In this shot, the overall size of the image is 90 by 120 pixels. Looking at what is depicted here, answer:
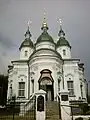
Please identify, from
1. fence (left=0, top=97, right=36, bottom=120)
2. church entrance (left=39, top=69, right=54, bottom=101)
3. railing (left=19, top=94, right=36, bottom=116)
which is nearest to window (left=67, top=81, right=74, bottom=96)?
church entrance (left=39, top=69, right=54, bottom=101)

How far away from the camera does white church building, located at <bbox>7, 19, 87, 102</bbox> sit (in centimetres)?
2791

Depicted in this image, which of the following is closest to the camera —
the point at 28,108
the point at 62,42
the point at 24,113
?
the point at 24,113

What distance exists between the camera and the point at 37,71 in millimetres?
28359

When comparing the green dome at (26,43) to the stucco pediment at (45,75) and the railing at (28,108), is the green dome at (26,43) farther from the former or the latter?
the railing at (28,108)

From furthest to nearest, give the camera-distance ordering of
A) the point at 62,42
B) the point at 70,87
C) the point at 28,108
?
the point at 62,42
the point at 70,87
the point at 28,108

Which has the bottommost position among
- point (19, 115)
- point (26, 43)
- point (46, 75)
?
point (19, 115)

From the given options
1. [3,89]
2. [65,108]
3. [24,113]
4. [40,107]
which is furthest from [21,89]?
[40,107]

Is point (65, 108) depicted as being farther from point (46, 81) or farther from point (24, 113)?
point (46, 81)

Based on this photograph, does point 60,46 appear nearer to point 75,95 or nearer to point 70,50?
point 70,50

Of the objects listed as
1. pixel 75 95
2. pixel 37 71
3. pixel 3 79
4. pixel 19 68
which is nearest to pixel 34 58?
pixel 37 71

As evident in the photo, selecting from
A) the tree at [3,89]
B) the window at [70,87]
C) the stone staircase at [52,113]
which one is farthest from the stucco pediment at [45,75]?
the tree at [3,89]

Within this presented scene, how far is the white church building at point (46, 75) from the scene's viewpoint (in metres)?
27.9

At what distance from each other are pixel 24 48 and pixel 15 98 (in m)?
11.4

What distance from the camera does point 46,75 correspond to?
27.7 meters
